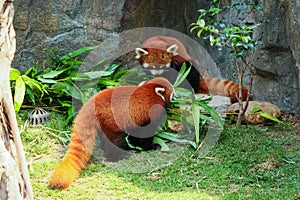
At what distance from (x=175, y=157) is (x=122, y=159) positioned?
467mm

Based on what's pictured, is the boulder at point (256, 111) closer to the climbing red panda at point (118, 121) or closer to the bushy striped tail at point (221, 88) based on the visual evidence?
the bushy striped tail at point (221, 88)

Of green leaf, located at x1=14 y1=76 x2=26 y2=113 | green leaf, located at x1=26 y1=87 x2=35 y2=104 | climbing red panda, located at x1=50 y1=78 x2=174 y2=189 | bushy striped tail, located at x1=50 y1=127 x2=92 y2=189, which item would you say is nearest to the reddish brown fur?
climbing red panda, located at x1=50 y1=78 x2=174 y2=189

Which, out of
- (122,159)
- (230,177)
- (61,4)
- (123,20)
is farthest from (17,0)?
(230,177)

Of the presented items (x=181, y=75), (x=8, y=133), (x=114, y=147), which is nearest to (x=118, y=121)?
(x=114, y=147)

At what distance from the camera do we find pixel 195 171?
4.15 m

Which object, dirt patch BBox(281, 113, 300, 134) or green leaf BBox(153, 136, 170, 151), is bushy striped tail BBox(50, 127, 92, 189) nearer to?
green leaf BBox(153, 136, 170, 151)

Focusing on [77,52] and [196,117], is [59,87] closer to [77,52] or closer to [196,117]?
[77,52]

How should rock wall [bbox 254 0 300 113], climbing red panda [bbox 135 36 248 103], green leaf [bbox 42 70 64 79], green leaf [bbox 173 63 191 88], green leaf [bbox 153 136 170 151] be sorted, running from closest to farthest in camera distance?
green leaf [bbox 153 136 170 151]
rock wall [bbox 254 0 300 113]
green leaf [bbox 42 70 64 79]
green leaf [bbox 173 63 191 88]
climbing red panda [bbox 135 36 248 103]

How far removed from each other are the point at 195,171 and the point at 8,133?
1815 mm

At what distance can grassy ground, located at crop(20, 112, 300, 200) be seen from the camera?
371 centimetres

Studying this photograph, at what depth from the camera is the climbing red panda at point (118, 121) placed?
4.29 meters

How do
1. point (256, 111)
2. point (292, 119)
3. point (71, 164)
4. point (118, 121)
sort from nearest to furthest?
point (71, 164)
point (118, 121)
point (256, 111)
point (292, 119)

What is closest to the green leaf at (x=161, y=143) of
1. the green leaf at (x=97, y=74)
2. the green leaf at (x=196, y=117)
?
the green leaf at (x=196, y=117)

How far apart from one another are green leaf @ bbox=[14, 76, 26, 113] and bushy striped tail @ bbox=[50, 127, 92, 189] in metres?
0.69
